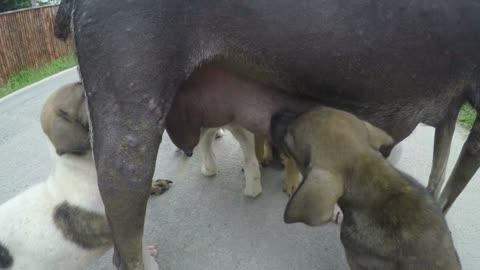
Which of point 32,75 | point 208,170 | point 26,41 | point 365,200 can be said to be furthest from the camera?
point 26,41

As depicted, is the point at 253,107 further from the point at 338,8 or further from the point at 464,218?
the point at 464,218

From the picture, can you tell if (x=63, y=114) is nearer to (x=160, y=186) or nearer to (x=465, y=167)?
(x=160, y=186)

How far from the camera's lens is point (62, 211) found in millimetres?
2018

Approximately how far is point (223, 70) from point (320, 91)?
1.41ft

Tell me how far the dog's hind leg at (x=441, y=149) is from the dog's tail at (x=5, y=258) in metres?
2.10

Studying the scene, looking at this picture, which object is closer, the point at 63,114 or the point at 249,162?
the point at 63,114

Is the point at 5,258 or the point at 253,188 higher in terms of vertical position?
the point at 5,258

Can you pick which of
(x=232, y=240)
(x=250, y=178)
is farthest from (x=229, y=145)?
(x=232, y=240)

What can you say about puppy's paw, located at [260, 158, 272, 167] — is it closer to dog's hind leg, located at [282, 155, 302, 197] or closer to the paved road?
the paved road

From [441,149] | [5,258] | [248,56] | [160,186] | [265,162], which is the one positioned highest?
[248,56]

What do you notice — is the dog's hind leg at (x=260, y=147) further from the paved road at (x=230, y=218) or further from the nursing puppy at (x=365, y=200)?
the nursing puppy at (x=365, y=200)

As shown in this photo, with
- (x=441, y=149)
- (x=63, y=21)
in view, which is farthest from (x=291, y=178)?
(x=63, y=21)

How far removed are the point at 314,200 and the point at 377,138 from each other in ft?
1.47

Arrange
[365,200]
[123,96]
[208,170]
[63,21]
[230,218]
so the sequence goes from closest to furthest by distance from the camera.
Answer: [123,96], [365,200], [63,21], [230,218], [208,170]
